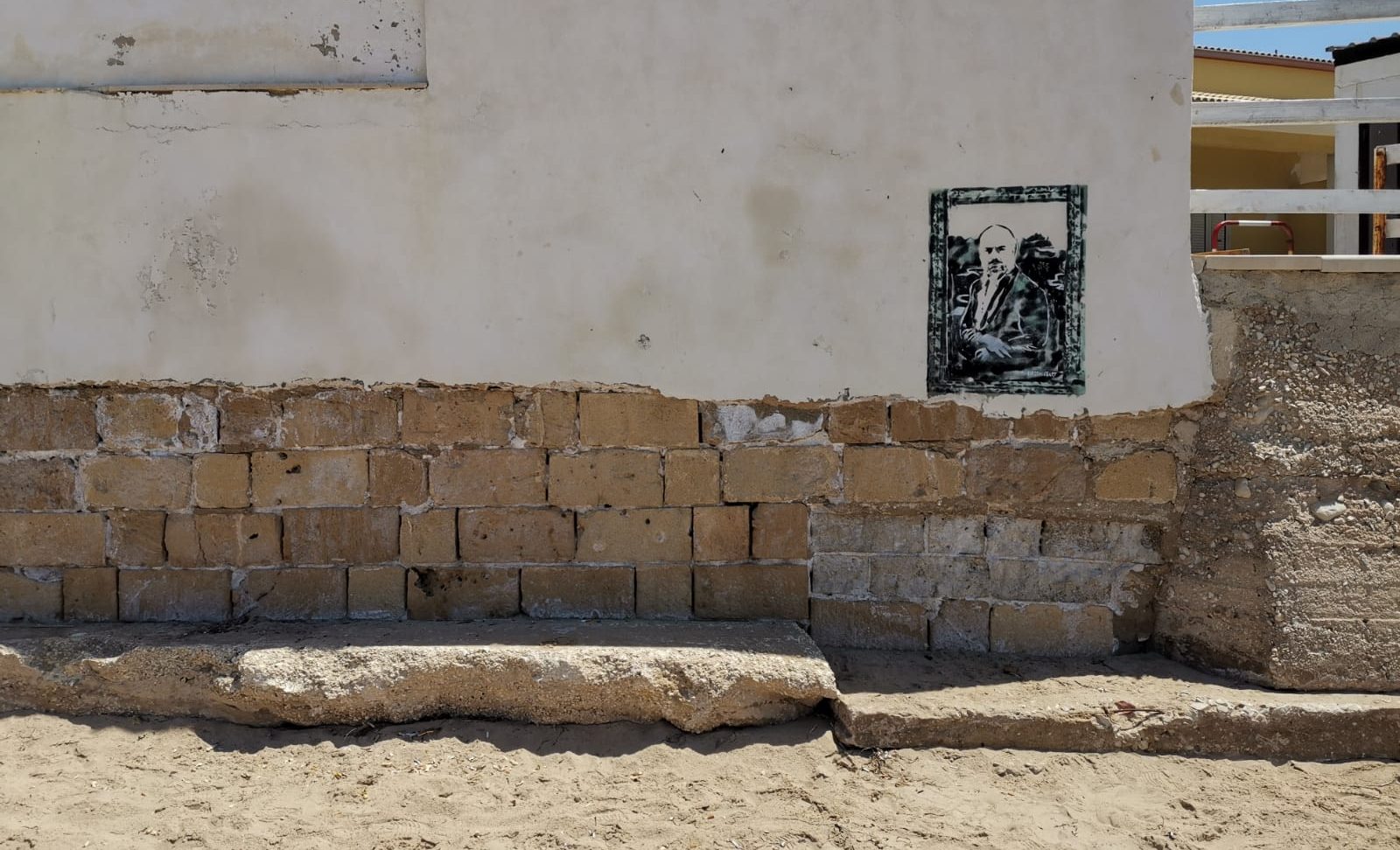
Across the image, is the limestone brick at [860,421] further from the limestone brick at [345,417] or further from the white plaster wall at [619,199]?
the limestone brick at [345,417]

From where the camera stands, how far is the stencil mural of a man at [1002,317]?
3852 millimetres

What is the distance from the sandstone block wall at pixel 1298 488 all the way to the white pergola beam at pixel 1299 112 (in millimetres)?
666

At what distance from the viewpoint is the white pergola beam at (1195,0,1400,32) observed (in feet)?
13.1

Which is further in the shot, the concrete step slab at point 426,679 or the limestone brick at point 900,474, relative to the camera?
the limestone brick at point 900,474

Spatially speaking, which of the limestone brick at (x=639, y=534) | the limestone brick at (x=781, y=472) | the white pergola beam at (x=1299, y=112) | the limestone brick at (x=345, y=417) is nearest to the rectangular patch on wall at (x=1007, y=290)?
the limestone brick at (x=781, y=472)

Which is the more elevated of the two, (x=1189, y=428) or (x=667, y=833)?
(x=1189, y=428)

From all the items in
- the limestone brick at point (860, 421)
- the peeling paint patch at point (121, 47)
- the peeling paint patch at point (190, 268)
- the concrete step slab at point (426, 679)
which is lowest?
the concrete step slab at point (426, 679)

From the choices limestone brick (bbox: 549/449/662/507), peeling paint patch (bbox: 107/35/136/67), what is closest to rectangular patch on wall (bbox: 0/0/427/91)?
peeling paint patch (bbox: 107/35/136/67)

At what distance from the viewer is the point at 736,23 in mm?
3840

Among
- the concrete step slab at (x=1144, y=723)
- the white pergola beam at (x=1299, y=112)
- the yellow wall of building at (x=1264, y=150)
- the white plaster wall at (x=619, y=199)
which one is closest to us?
the concrete step slab at (x=1144, y=723)

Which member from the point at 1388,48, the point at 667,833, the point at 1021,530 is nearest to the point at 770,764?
the point at 667,833

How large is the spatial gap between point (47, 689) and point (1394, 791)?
4757 mm

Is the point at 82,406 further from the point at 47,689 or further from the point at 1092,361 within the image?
the point at 1092,361

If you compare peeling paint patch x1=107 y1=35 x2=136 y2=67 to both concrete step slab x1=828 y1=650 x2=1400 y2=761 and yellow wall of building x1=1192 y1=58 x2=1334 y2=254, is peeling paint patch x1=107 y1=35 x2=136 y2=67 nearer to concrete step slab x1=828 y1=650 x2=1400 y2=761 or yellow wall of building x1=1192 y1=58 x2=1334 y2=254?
concrete step slab x1=828 y1=650 x2=1400 y2=761
